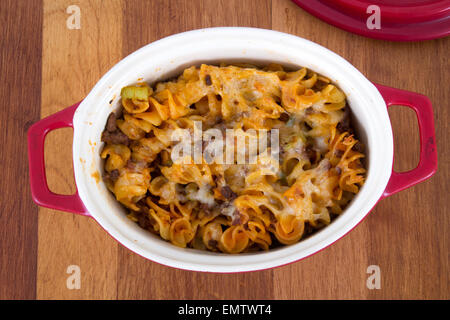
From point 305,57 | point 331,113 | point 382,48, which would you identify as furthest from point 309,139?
point 382,48

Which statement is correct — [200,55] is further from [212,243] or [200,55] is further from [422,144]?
[422,144]

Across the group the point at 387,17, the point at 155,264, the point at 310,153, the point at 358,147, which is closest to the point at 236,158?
the point at 310,153

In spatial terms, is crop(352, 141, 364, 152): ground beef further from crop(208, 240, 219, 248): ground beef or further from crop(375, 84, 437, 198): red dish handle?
crop(208, 240, 219, 248): ground beef

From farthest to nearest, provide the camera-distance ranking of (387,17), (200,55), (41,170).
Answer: (387,17), (200,55), (41,170)

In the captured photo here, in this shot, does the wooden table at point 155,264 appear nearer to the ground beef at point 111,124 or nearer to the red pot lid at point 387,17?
the red pot lid at point 387,17

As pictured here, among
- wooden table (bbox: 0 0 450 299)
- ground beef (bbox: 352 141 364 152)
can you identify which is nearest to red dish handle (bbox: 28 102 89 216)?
wooden table (bbox: 0 0 450 299)

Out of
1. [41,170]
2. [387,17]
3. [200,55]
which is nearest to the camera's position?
[41,170]
